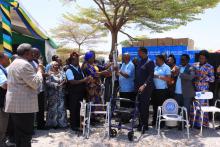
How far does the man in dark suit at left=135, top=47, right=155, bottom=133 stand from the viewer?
6.56 meters

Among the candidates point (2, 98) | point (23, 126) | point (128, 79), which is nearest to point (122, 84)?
point (128, 79)

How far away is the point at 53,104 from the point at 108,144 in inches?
73.5

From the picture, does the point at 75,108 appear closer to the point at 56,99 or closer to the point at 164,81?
the point at 56,99


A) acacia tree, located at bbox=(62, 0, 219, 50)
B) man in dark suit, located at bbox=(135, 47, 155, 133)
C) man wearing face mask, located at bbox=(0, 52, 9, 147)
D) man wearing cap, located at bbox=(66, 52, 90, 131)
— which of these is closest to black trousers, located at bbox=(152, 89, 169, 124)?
man in dark suit, located at bbox=(135, 47, 155, 133)

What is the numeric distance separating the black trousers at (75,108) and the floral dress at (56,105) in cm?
31

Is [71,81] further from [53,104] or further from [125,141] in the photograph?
[125,141]

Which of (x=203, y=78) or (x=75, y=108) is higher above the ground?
(x=203, y=78)

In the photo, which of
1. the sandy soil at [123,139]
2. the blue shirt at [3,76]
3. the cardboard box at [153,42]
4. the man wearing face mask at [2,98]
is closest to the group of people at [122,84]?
the sandy soil at [123,139]

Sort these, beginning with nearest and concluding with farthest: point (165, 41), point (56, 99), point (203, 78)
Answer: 1. point (56, 99)
2. point (203, 78)
3. point (165, 41)

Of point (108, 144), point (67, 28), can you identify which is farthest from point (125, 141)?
point (67, 28)

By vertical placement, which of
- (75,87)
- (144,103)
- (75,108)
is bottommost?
(75,108)

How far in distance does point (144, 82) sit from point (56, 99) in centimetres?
206

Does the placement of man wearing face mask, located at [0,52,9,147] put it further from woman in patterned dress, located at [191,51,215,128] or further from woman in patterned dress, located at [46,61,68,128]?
woman in patterned dress, located at [191,51,215,128]

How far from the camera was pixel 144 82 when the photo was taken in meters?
6.71
